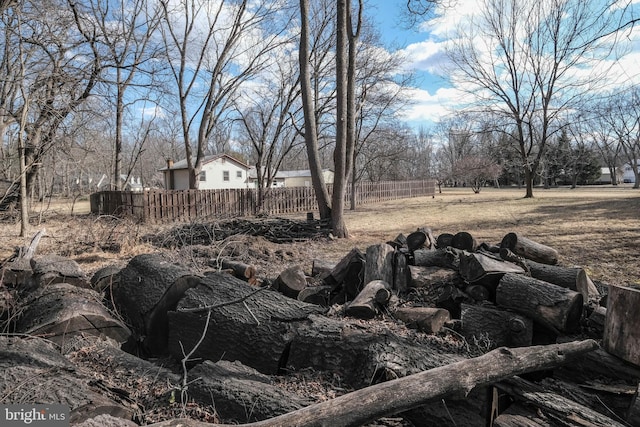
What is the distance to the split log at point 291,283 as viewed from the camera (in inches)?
189

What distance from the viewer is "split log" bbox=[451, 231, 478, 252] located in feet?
16.3

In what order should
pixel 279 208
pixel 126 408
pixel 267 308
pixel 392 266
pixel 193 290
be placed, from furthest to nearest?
pixel 279 208
pixel 392 266
pixel 193 290
pixel 267 308
pixel 126 408

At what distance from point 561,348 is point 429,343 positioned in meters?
0.98

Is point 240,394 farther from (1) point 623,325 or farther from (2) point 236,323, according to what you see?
(1) point 623,325

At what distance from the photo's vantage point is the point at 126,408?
2441 millimetres

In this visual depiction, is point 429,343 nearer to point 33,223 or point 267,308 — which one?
point 267,308

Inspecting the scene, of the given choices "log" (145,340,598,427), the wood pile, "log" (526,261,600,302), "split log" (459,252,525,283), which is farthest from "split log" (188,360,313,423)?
"log" (526,261,600,302)

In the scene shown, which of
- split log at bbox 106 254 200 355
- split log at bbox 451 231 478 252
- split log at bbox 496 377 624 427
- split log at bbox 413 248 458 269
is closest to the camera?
split log at bbox 496 377 624 427

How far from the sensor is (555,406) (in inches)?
90.2

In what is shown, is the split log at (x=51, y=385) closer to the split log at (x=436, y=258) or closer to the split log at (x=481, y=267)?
the split log at (x=481, y=267)

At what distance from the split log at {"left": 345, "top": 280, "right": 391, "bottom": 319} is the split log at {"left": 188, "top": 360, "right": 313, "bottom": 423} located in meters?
1.41

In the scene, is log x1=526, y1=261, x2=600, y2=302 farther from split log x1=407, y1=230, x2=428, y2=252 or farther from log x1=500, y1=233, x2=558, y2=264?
split log x1=407, y1=230, x2=428, y2=252

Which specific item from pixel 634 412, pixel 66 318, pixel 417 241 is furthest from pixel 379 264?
pixel 66 318

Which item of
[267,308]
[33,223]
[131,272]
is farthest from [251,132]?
[267,308]
